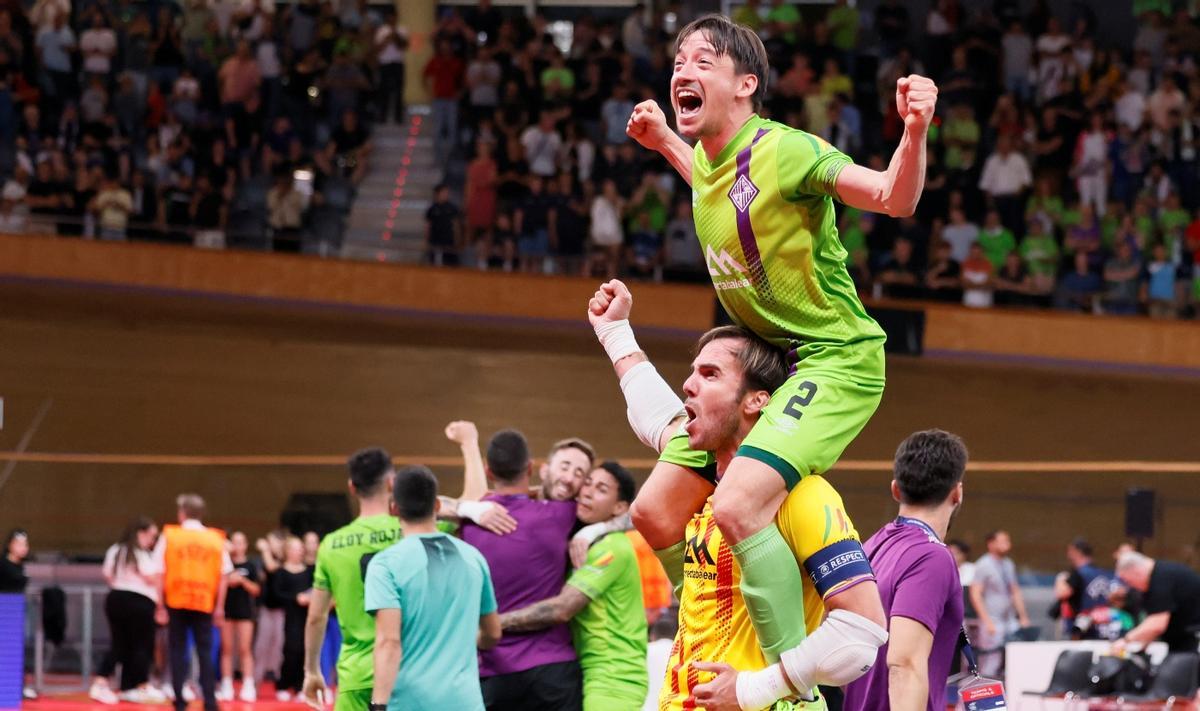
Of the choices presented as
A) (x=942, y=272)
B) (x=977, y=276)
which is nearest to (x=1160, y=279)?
(x=977, y=276)

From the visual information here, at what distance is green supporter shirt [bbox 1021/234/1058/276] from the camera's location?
18734mm

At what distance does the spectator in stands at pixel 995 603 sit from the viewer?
1515 centimetres

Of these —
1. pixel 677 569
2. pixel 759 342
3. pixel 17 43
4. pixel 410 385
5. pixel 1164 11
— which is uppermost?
pixel 1164 11

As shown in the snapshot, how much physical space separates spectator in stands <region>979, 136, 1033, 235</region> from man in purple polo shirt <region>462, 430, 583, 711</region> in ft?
44.2

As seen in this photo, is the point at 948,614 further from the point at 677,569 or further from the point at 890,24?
the point at 890,24

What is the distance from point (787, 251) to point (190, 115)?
1811 centimetres

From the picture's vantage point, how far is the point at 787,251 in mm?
4000

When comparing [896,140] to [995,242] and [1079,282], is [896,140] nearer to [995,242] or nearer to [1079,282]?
[995,242]

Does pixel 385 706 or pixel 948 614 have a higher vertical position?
pixel 948 614

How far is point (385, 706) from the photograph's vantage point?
6.21m

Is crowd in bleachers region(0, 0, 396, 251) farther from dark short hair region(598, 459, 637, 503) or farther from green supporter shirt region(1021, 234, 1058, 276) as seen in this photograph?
dark short hair region(598, 459, 637, 503)

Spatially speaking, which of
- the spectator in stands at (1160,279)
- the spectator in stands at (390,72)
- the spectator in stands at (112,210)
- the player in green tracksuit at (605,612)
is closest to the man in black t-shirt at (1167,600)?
the player in green tracksuit at (605,612)

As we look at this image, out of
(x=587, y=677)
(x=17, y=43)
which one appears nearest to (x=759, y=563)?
(x=587, y=677)

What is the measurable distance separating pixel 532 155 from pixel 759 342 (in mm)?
16829
